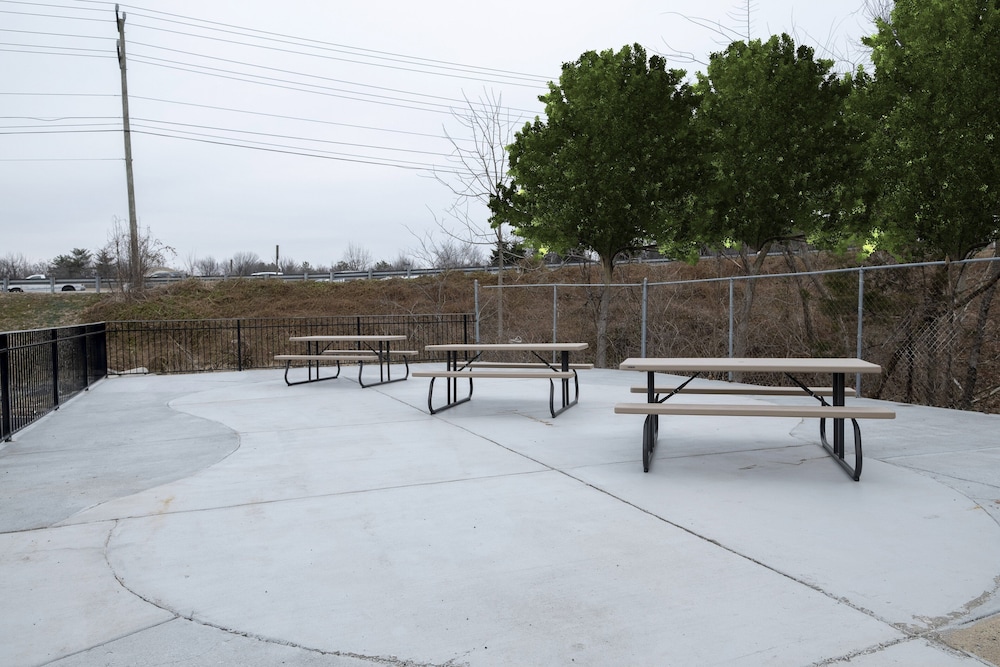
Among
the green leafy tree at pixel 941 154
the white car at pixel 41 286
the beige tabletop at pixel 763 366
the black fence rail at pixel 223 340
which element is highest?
the green leafy tree at pixel 941 154

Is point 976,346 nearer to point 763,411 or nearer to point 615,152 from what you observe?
point 615,152

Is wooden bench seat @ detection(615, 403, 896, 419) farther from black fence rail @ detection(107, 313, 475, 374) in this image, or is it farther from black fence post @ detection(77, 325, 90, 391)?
black fence rail @ detection(107, 313, 475, 374)

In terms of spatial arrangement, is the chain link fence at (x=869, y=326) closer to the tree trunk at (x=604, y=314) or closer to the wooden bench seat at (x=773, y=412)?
the tree trunk at (x=604, y=314)

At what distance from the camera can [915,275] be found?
39.8 ft

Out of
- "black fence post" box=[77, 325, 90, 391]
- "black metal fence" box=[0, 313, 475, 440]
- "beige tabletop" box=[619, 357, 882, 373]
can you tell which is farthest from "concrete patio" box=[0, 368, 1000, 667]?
"black fence post" box=[77, 325, 90, 391]

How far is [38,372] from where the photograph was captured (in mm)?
9164

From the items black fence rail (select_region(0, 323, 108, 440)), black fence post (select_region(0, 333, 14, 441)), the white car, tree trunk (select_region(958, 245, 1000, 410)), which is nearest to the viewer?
black fence post (select_region(0, 333, 14, 441))

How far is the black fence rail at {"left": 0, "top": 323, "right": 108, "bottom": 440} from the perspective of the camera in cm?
750

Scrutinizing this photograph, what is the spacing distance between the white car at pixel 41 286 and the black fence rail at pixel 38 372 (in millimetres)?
23330

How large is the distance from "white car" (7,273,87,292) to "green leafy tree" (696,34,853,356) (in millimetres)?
30618

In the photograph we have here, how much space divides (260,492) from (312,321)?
23250mm

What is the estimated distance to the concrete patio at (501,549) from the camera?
8.96 feet

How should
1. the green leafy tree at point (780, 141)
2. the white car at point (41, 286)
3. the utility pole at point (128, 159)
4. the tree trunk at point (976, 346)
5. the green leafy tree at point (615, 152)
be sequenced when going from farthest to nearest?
the white car at point (41, 286), the utility pole at point (128, 159), the green leafy tree at point (615, 152), the green leafy tree at point (780, 141), the tree trunk at point (976, 346)

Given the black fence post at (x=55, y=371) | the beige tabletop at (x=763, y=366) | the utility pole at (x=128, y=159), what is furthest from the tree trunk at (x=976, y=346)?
the utility pole at (x=128, y=159)
